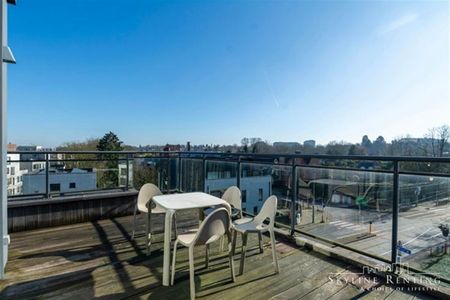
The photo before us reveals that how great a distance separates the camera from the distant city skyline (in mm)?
7020

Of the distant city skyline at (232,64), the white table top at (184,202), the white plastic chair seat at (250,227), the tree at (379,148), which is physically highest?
the distant city skyline at (232,64)

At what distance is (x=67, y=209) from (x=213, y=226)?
318 centimetres

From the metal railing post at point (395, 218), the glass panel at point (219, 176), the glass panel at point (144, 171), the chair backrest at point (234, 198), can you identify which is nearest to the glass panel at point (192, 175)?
the glass panel at point (219, 176)

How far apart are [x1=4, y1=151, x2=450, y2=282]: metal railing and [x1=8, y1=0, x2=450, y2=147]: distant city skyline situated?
161cm

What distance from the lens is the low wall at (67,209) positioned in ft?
11.4

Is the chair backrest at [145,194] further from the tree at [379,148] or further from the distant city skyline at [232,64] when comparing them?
the tree at [379,148]

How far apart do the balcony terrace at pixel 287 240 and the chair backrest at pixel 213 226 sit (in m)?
0.49

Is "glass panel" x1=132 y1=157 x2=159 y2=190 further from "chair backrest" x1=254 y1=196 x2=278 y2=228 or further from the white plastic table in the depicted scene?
"chair backrest" x1=254 y1=196 x2=278 y2=228

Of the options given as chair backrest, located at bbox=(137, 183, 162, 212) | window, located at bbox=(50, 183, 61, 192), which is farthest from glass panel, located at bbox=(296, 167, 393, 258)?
window, located at bbox=(50, 183, 61, 192)

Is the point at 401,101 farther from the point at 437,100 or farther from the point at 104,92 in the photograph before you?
the point at 104,92

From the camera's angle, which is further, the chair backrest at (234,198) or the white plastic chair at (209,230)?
the chair backrest at (234,198)

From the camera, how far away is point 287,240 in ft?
10.3

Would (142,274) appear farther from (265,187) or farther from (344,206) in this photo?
(344,206)

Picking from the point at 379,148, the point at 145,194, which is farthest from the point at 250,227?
the point at 379,148
